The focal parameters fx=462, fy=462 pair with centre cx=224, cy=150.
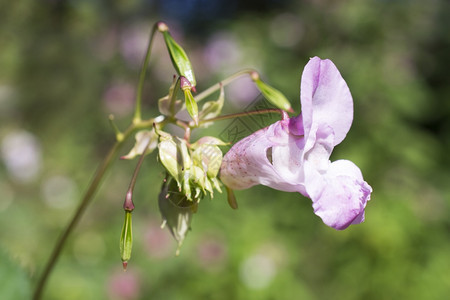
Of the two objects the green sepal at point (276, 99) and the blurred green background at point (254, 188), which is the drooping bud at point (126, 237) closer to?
the green sepal at point (276, 99)

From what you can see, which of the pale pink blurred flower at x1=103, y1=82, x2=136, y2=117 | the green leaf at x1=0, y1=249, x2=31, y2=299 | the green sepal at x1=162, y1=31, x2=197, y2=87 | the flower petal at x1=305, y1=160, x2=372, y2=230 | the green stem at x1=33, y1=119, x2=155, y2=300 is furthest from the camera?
the pale pink blurred flower at x1=103, y1=82, x2=136, y2=117

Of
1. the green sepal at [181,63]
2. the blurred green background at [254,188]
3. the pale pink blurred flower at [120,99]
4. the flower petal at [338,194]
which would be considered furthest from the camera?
the pale pink blurred flower at [120,99]

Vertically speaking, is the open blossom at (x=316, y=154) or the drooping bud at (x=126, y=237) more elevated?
the open blossom at (x=316, y=154)

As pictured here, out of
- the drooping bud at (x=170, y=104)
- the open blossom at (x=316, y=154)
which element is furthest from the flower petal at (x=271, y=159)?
the drooping bud at (x=170, y=104)

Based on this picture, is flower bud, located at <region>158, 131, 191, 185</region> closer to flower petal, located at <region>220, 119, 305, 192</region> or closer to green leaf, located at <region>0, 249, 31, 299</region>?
flower petal, located at <region>220, 119, 305, 192</region>

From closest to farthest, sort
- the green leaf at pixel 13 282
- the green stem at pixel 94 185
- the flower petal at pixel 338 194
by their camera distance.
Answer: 1. the flower petal at pixel 338 194
2. the green stem at pixel 94 185
3. the green leaf at pixel 13 282

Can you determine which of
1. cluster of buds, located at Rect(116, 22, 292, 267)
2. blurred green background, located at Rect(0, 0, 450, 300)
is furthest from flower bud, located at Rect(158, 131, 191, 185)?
blurred green background, located at Rect(0, 0, 450, 300)

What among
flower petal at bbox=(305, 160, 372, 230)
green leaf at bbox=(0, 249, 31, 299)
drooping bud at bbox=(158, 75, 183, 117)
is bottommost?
green leaf at bbox=(0, 249, 31, 299)

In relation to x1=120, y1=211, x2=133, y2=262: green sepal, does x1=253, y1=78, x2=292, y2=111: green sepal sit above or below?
above
